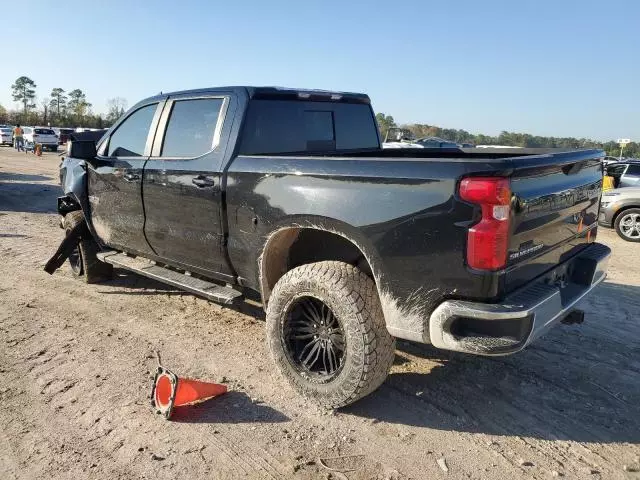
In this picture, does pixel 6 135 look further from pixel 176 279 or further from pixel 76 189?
pixel 176 279

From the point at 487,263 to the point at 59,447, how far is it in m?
2.55

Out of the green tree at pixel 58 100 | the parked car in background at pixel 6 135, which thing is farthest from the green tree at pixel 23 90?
the parked car in background at pixel 6 135

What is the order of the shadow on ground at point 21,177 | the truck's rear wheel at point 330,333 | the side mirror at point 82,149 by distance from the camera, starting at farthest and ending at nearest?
the shadow on ground at point 21,177 < the side mirror at point 82,149 < the truck's rear wheel at point 330,333

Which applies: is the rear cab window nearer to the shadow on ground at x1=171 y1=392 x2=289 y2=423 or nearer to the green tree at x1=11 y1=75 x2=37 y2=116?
the shadow on ground at x1=171 y1=392 x2=289 y2=423

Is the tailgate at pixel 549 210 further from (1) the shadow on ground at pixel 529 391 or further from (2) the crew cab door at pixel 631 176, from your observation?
(2) the crew cab door at pixel 631 176

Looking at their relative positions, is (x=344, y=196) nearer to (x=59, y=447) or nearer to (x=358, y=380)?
(x=358, y=380)

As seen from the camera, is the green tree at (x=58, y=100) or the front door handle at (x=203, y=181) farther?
the green tree at (x=58, y=100)

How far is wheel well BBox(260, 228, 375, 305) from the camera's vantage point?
3.46m

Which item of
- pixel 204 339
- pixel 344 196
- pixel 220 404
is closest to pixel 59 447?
pixel 220 404

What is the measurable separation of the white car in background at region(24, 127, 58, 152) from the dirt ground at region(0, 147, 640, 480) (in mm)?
34420

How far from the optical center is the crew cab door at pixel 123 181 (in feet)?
15.2

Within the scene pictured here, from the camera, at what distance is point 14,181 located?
616 inches

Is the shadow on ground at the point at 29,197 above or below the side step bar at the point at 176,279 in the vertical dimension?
below

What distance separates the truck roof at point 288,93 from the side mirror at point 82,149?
1000mm
